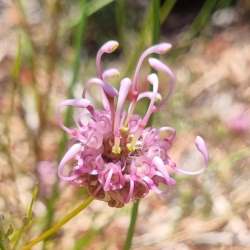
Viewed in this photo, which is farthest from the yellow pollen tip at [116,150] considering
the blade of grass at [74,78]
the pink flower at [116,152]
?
the blade of grass at [74,78]

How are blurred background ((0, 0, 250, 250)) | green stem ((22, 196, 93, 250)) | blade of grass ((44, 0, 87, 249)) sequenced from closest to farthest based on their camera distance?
green stem ((22, 196, 93, 250)), blade of grass ((44, 0, 87, 249)), blurred background ((0, 0, 250, 250))

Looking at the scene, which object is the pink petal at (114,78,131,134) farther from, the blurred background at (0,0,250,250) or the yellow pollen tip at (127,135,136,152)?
the blurred background at (0,0,250,250)

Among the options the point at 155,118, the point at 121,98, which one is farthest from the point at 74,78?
the point at 155,118

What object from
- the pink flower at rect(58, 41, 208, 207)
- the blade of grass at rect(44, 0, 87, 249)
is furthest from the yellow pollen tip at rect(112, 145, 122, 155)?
the blade of grass at rect(44, 0, 87, 249)

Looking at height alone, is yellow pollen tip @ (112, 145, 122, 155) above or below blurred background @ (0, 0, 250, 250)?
above

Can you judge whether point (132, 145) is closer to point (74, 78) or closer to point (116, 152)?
point (116, 152)

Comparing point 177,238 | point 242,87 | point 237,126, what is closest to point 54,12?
point 177,238

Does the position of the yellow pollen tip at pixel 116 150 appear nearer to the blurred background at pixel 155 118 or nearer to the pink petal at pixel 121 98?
the pink petal at pixel 121 98
